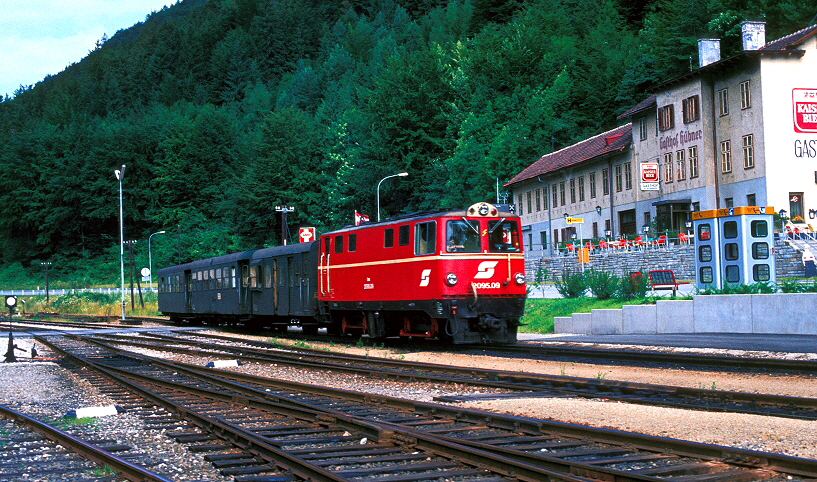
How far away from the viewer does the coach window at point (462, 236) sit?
21594mm

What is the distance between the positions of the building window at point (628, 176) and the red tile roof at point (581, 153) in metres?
1.23

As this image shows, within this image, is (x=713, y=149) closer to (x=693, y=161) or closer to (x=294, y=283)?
(x=693, y=161)

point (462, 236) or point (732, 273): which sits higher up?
point (462, 236)

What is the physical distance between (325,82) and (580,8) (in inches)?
1703

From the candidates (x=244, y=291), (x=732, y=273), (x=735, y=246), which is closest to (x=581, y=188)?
(x=244, y=291)

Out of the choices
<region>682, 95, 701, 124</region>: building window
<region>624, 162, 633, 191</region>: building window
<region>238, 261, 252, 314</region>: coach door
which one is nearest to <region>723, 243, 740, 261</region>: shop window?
<region>238, 261, 252, 314</region>: coach door

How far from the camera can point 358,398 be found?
514 inches

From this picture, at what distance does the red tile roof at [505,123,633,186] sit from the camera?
5888 cm

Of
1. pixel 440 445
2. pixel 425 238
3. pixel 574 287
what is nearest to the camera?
pixel 440 445

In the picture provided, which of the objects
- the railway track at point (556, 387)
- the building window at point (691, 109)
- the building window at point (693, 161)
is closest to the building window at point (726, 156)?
the building window at point (693, 161)

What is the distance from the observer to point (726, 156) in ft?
159

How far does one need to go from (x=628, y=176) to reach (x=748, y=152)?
11153 mm

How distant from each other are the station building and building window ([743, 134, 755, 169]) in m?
0.07

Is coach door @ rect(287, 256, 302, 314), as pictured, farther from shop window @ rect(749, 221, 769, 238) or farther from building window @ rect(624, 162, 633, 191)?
building window @ rect(624, 162, 633, 191)
